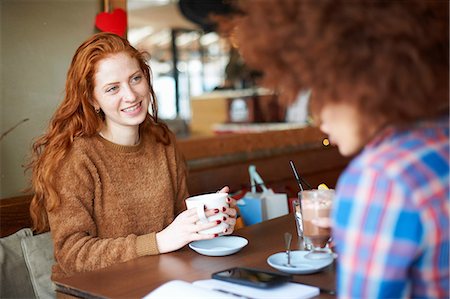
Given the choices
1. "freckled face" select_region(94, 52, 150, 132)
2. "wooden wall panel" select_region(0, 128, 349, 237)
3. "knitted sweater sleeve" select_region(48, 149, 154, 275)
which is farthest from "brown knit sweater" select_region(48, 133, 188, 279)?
"wooden wall panel" select_region(0, 128, 349, 237)

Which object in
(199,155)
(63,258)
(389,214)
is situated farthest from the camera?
(199,155)

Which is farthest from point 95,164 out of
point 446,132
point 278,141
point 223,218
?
point 278,141

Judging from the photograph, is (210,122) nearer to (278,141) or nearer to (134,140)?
(278,141)

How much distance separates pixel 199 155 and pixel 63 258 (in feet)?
5.27

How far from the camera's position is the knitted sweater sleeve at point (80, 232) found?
7.39ft

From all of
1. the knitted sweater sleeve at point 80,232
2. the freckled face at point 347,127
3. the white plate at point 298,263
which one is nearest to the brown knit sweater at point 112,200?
the knitted sweater sleeve at point 80,232

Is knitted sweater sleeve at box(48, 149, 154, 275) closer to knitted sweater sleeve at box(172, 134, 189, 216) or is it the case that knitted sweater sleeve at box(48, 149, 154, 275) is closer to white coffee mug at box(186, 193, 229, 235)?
white coffee mug at box(186, 193, 229, 235)

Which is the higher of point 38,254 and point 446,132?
point 446,132

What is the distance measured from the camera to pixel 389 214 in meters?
1.08

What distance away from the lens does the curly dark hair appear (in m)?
1.11

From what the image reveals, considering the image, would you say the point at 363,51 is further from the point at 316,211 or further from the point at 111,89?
the point at 111,89

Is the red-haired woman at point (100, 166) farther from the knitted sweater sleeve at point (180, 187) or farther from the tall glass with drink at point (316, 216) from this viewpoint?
the tall glass with drink at point (316, 216)

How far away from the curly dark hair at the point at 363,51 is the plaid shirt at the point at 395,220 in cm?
7

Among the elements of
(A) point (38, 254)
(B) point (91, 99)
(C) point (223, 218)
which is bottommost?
(A) point (38, 254)
